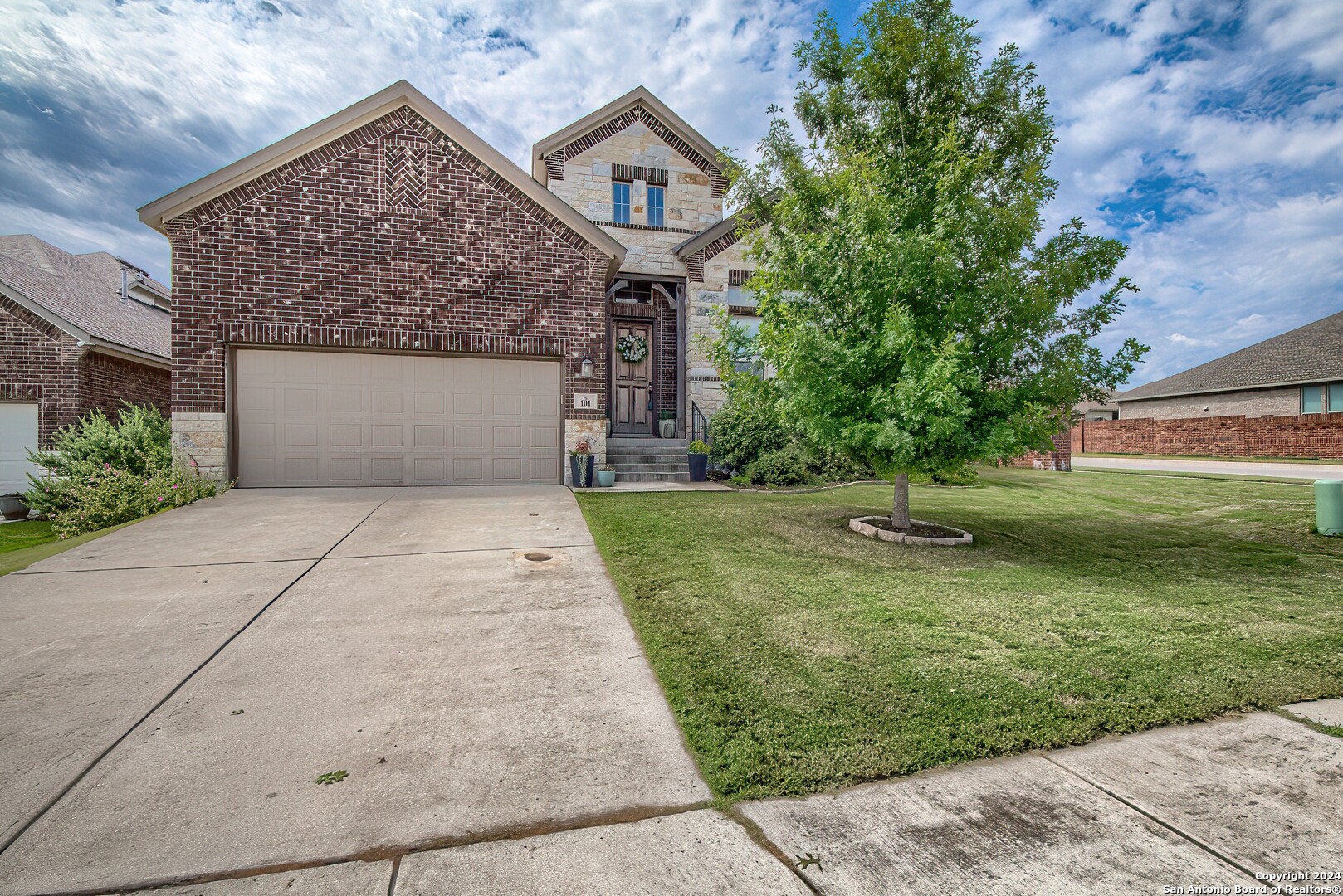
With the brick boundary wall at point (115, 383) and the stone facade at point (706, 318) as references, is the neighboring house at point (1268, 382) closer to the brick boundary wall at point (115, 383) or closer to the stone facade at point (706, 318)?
the stone facade at point (706, 318)

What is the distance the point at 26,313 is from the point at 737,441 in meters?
14.3

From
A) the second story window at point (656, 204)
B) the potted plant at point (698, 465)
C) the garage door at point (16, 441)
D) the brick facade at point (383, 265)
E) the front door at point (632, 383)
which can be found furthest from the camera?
the second story window at point (656, 204)

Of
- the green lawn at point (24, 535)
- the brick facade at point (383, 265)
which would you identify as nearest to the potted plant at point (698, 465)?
the brick facade at point (383, 265)

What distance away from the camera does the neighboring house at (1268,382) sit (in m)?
23.9

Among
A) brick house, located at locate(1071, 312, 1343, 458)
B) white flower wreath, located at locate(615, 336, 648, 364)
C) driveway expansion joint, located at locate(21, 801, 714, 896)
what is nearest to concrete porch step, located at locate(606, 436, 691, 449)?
white flower wreath, located at locate(615, 336, 648, 364)

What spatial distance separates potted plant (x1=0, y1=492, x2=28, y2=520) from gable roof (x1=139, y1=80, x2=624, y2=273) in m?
5.93

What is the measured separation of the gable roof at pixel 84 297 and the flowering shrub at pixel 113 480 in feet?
12.5

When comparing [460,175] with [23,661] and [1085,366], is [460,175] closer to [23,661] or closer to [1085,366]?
[23,661]

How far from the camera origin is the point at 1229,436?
952 inches

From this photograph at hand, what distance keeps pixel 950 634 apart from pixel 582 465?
785 centimetres

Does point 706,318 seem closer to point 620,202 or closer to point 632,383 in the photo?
point 632,383

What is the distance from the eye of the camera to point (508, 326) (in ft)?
34.3

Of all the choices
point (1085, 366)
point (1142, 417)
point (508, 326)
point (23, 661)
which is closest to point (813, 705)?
point (23, 661)

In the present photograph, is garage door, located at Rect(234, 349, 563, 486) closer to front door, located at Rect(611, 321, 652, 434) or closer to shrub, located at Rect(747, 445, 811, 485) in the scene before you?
front door, located at Rect(611, 321, 652, 434)
